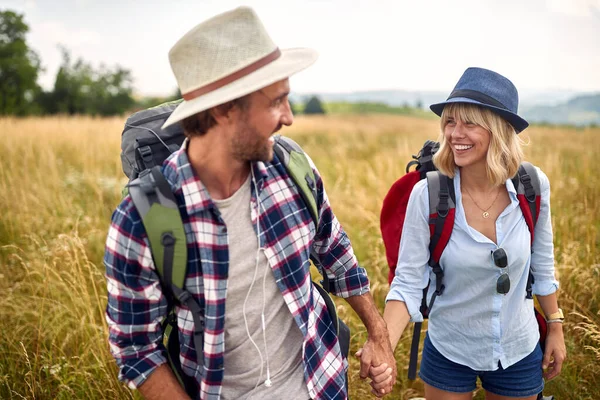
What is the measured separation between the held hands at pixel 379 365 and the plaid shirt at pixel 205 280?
14 centimetres

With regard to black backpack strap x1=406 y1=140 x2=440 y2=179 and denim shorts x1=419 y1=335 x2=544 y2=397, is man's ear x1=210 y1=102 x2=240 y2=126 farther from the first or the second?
denim shorts x1=419 y1=335 x2=544 y2=397

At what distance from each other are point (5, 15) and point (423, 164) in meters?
46.7

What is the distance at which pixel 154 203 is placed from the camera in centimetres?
142

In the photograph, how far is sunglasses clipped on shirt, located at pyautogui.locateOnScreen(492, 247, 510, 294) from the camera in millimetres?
2143

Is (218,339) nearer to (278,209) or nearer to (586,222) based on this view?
(278,209)

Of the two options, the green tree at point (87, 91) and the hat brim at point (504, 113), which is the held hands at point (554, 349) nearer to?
the hat brim at point (504, 113)

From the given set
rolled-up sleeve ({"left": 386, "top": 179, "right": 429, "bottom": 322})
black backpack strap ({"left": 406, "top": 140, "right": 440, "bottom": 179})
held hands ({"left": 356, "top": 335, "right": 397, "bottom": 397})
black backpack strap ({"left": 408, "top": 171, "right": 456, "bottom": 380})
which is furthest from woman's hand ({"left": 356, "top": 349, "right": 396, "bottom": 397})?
black backpack strap ({"left": 406, "top": 140, "right": 440, "bottom": 179})

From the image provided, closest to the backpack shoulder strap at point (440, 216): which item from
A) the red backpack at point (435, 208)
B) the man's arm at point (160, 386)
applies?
the red backpack at point (435, 208)

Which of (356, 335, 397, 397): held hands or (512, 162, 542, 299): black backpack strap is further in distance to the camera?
(512, 162, 542, 299): black backpack strap

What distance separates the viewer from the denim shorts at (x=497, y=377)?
2.29 m

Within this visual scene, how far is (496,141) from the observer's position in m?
2.20

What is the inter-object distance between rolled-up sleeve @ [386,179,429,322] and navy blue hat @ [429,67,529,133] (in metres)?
0.45

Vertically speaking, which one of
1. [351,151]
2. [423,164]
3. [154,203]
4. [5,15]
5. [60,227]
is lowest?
[351,151]

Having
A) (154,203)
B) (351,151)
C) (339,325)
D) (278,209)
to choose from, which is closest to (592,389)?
(339,325)
